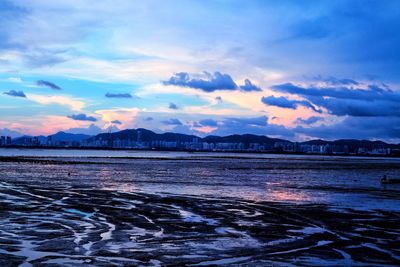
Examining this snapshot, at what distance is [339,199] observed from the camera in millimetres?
34438

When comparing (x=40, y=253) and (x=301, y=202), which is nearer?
(x=40, y=253)

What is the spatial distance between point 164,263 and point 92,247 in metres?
3.14

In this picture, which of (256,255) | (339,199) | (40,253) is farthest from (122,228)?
(339,199)

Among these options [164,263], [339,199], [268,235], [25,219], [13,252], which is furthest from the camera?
[339,199]

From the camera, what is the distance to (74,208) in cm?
2564

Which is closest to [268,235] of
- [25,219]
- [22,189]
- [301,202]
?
[25,219]

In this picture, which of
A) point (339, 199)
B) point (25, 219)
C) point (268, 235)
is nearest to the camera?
point (268, 235)

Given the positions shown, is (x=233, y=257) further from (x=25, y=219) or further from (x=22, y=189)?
(x=22, y=189)

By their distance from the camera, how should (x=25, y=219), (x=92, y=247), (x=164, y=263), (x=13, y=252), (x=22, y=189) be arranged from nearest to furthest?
1. (x=164, y=263)
2. (x=13, y=252)
3. (x=92, y=247)
4. (x=25, y=219)
5. (x=22, y=189)

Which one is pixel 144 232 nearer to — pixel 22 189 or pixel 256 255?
pixel 256 255

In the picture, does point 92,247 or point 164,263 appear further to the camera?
point 92,247

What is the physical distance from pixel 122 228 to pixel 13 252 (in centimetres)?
570

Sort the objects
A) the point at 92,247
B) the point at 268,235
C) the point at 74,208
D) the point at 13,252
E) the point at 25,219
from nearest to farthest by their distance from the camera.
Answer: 1. the point at 13,252
2. the point at 92,247
3. the point at 268,235
4. the point at 25,219
5. the point at 74,208

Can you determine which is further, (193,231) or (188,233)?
(193,231)
